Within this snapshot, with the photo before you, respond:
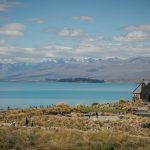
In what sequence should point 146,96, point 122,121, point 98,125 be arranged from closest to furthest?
point 98,125 → point 122,121 → point 146,96

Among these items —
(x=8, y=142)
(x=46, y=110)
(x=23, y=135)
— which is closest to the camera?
(x=8, y=142)

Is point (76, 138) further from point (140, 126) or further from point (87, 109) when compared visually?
point (87, 109)

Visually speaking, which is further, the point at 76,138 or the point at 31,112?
the point at 31,112

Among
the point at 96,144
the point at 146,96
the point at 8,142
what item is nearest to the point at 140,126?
the point at 96,144

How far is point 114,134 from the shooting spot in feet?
130

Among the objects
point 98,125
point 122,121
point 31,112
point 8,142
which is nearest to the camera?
point 8,142

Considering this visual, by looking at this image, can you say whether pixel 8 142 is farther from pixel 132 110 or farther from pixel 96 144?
pixel 132 110

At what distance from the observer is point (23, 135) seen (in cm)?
3772

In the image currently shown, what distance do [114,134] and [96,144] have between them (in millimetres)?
3743

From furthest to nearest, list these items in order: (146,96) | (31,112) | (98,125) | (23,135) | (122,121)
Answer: (146,96), (31,112), (122,121), (98,125), (23,135)

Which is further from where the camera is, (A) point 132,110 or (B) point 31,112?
(A) point 132,110

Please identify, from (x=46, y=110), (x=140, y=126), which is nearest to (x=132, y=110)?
(x=46, y=110)

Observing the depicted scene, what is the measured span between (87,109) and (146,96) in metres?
26.1

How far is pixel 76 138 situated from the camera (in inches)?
1481
